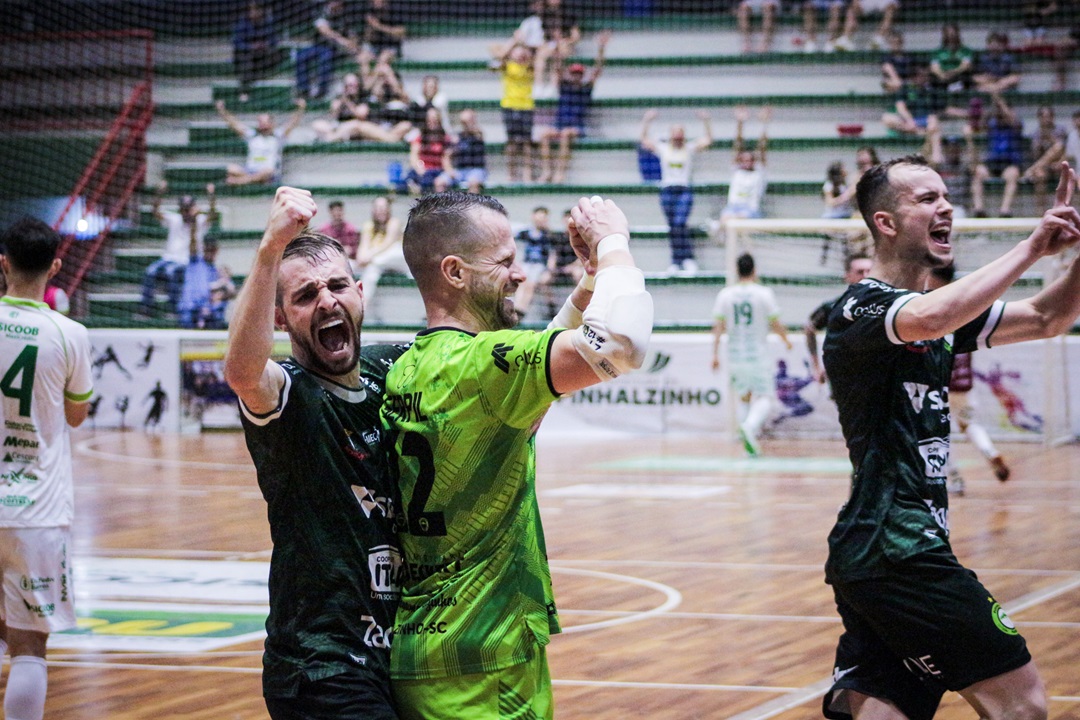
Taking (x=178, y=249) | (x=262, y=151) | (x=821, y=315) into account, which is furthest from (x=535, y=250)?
(x=821, y=315)

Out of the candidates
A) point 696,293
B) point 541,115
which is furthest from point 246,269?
point 696,293

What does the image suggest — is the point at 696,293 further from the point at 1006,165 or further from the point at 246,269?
the point at 246,269

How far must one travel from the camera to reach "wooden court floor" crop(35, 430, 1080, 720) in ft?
19.8

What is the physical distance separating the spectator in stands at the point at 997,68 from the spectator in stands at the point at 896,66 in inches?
39.2

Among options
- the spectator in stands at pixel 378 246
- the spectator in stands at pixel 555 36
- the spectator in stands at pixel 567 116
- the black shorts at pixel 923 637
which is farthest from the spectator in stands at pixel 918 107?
the black shorts at pixel 923 637

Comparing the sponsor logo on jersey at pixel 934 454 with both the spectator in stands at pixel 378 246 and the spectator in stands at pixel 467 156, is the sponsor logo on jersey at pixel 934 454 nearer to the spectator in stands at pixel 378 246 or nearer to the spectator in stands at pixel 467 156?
the spectator in stands at pixel 378 246

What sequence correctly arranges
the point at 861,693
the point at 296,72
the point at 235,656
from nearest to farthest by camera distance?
1. the point at 861,693
2. the point at 235,656
3. the point at 296,72

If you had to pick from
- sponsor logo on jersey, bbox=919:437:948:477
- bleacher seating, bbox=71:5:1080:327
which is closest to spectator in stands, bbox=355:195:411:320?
bleacher seating, bbox=71:5:1080:327

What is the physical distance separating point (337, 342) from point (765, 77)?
19612 millimetres

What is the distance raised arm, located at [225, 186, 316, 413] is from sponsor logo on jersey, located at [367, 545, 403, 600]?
450mm

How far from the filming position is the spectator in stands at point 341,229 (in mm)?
19922

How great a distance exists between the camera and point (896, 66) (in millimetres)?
21016

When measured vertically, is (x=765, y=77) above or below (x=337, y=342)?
above

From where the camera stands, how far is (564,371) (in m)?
2.80
